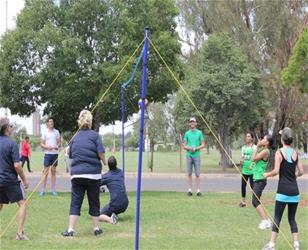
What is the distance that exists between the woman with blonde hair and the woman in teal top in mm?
2590

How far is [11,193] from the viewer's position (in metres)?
7.93

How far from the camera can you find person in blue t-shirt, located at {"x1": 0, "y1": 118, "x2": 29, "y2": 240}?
7.84 metres

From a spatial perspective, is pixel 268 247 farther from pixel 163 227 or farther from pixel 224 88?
pixel 224 88

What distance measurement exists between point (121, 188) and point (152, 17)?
9.25 m

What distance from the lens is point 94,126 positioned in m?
15.6

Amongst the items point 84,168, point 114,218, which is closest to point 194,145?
point 114,218

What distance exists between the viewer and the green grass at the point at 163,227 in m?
7.81

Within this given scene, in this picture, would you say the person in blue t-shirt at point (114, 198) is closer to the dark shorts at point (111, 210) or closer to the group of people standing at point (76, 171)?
the dark shorts at point (111, 210)

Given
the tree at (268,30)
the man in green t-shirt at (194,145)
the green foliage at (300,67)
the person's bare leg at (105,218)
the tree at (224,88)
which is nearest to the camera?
the person's bare leg at (105,218)

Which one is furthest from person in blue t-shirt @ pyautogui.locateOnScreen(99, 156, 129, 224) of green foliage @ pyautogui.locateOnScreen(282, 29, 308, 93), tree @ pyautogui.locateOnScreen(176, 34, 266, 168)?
tree @ pyautogui.locateOnScreen(176, 34, 266, 168)

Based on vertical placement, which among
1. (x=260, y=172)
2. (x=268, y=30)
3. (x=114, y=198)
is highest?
(x=268, y=30)

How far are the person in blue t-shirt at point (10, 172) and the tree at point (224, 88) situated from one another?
2189 cm

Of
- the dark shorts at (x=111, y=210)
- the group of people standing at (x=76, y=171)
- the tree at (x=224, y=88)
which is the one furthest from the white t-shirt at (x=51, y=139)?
the tree at (x=224, y=88)

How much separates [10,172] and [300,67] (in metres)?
18.4
